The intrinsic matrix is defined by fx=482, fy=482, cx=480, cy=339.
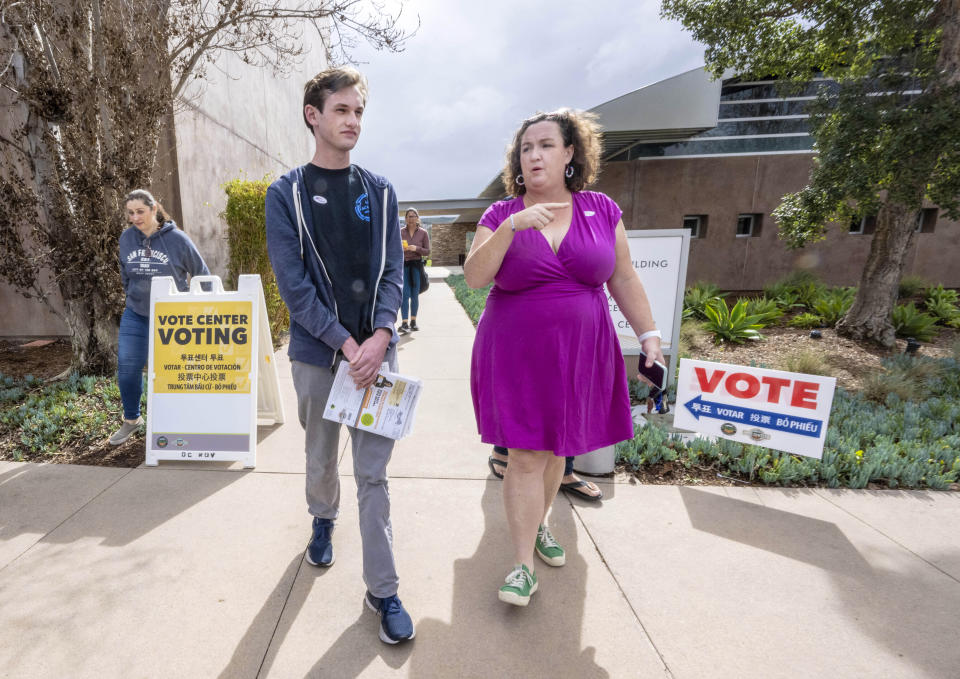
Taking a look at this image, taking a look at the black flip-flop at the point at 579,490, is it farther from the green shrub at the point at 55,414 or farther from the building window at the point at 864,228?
the building window at the point at 864,228

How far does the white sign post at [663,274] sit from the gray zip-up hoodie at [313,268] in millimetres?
3369

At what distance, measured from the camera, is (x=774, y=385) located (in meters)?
3.27

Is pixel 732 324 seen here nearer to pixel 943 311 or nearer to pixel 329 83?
pixel 943 311

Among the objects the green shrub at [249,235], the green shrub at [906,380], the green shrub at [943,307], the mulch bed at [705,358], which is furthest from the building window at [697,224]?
the green shrub at [249,235]

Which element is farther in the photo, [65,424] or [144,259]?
[65,424]

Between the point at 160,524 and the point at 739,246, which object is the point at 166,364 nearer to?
the point at 160,524

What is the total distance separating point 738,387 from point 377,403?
2.67 metres

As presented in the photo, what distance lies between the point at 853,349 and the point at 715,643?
6922mm

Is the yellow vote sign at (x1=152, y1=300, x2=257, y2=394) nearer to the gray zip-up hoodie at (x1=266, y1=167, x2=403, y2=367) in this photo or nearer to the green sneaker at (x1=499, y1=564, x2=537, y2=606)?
the gray zip-up hoodie at (x1=266, y1=167, x2=403, y2=367)

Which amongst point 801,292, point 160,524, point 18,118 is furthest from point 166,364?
point 801,292

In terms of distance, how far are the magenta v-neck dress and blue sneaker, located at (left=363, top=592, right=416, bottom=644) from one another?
748mm

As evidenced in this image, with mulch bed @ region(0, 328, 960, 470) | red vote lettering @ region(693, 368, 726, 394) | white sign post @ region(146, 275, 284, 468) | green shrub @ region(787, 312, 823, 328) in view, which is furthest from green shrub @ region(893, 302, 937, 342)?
white sign post @ region(146, 275, 284, 468)

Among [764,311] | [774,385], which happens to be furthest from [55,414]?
[764,311]

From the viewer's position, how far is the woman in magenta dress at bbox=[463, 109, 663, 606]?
1934mm
